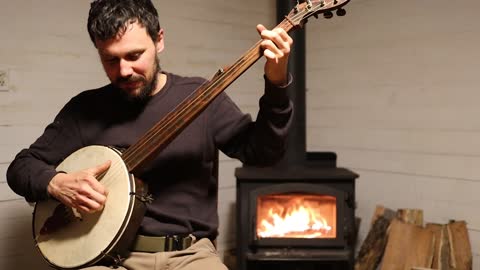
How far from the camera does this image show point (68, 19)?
2201mm

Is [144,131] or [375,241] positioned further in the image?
[375,241]

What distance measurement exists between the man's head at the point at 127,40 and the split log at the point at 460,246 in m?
1.47

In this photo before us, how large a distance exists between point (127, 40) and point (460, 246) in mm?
1621

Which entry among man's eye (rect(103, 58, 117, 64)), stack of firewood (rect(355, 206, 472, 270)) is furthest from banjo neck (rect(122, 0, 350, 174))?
stack of firewood (rect(355, 206, 472, 270))

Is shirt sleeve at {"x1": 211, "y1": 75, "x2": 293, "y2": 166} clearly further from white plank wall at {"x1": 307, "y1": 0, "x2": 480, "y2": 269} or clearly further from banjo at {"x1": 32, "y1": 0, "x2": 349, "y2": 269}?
white plank wall at {"x1": 307, "y1": 0, "x2": 480, "y2": 269}

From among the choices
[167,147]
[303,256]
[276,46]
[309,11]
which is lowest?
[303,256]

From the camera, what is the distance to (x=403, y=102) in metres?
2.45

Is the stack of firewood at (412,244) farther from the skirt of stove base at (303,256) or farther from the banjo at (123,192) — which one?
the banjo at (123,192)

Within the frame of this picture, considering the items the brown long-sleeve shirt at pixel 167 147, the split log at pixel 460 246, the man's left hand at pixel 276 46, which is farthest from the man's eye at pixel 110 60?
the split log at pixel 460 246

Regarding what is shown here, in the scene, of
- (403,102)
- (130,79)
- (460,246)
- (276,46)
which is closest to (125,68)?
(130,79)

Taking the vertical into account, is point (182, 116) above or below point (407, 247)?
above

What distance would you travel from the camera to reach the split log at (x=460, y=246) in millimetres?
2182

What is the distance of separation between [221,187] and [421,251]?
Answer: 1.01 metres

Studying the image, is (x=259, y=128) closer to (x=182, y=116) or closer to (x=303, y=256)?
(x=182, y=116)
